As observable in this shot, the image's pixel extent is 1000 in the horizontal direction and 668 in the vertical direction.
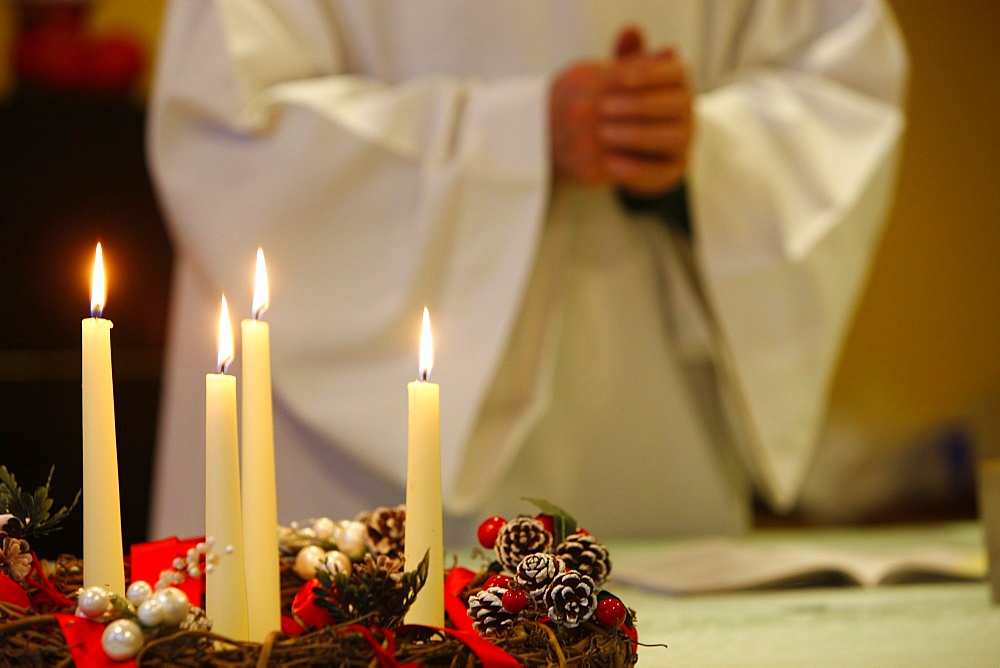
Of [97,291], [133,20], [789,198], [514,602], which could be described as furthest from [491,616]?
[133,20]

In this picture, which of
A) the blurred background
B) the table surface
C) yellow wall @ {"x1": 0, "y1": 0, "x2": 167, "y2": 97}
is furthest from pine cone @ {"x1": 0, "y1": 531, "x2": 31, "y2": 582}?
yellow wall @ {"x1": 0, "y1": 0, "x2": 167, "y2": 97}

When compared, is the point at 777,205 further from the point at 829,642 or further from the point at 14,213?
the point at 14,213

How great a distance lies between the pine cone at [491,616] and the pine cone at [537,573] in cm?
1

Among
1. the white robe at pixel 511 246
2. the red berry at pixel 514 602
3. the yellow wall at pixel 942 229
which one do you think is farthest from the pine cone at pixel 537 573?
the yellow wall at pixel 942 229

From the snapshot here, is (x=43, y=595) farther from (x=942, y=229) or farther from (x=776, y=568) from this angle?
(x=942, y=229)

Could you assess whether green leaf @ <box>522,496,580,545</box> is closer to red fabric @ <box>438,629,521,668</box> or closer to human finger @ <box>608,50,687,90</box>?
red fabric @ <box>438,629,521,668</box>

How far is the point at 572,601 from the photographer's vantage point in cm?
47

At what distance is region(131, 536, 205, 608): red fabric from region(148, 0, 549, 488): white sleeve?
67cm

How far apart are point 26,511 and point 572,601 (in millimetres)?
245

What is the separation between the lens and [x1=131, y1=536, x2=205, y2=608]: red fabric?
0.57 metres

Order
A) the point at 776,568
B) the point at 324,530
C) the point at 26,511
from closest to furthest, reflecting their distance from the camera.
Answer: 1. the point at 26,511
2. the point at 324,530
3. the point at 776,568

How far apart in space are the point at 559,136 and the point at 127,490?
7.27 feet

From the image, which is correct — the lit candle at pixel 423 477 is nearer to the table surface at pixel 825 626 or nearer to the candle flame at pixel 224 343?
the candle flame at pixel 224 343

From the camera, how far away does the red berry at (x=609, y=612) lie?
Result: 0.48 m
